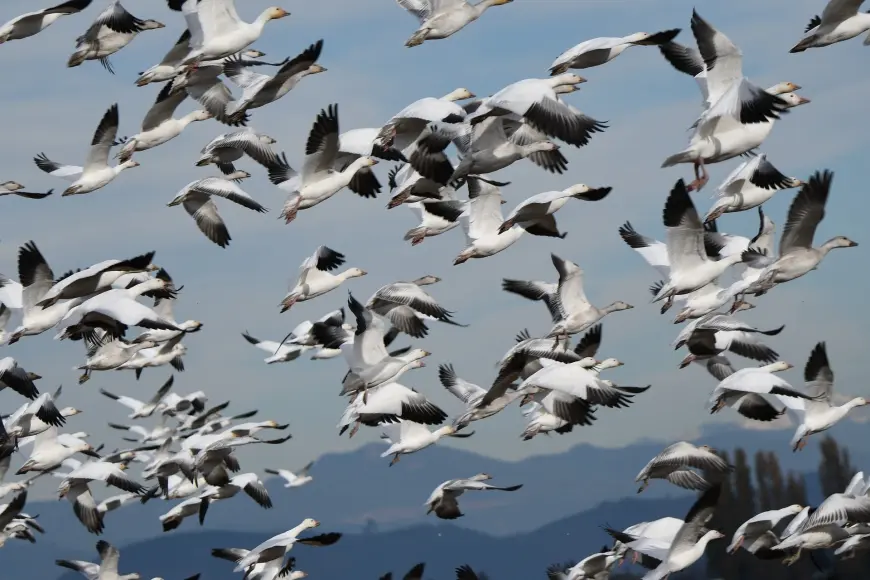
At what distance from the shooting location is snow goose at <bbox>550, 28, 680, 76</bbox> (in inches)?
549

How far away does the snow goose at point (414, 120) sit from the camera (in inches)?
541

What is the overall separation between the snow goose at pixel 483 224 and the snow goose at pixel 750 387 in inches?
115

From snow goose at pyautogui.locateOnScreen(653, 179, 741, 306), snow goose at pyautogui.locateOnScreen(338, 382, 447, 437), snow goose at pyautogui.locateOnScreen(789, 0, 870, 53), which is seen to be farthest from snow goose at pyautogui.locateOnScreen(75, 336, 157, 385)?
snow goose at pyautogui.locateOnScreen(789, 0, 870, 53)

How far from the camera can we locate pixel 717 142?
46.9 ft

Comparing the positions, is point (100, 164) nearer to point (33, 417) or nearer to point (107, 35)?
point (107, 35)

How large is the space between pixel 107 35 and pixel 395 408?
5.94 metres

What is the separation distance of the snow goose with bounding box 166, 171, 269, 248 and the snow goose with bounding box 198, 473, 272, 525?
328 centimetres

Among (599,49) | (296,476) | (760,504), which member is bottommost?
(760,504)

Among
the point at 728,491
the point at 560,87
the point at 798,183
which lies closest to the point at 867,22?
the point at 798,183

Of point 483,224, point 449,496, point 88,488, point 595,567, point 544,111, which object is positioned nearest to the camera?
point 544,111

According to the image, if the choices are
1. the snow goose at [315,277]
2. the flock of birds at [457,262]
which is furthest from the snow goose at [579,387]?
the snow goose at [315,277]

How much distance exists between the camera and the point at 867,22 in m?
15.1

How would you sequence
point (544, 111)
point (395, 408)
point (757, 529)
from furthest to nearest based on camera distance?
point (757, 529), point (395, 408), point (544, 111)

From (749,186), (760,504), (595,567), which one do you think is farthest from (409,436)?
(760,504)
